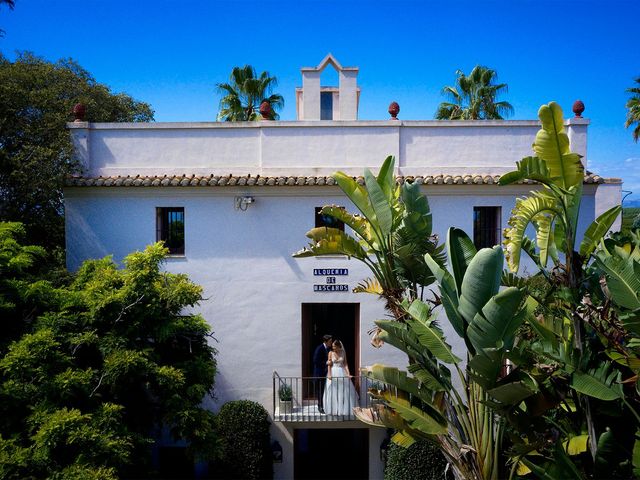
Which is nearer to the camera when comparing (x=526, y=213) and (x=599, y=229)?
(x=526, y=213)

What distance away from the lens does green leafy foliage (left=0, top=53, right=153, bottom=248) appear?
45.9ft

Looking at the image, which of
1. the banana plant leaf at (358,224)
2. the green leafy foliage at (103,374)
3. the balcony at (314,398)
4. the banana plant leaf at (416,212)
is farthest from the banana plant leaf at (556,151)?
the balcony at (314,398)

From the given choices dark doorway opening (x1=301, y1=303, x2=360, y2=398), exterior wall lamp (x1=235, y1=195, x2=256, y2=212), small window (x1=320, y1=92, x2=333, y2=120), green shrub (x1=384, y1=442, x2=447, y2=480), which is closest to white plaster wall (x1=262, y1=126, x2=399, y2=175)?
exterior wall lamp (x1=235, y1=195, x2=256, y2=212)

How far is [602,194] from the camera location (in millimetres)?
15797

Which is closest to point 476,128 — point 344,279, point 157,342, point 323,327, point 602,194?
point 602,194

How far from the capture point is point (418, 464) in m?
13.3

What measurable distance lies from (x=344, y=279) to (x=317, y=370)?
7.48ft

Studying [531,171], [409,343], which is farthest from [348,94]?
[531,171]

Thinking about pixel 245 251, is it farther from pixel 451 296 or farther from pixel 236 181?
pixel 451 296

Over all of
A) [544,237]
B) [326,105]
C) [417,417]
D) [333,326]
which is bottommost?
[333,326]

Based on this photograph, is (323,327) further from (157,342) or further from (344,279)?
(157,342)

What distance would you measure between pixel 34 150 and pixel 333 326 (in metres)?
8.63

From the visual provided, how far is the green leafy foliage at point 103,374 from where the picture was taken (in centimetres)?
867

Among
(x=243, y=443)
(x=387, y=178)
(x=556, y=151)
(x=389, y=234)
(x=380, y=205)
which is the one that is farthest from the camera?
(x=243, y=443)
